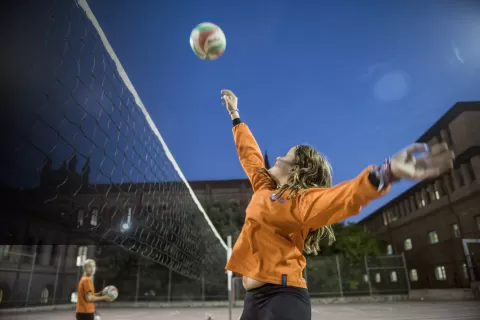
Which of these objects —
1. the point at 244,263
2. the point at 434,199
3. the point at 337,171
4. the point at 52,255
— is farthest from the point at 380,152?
the point at 244,263

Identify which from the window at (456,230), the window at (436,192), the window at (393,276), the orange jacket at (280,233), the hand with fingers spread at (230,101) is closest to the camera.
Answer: the orange jacket at (280,233)

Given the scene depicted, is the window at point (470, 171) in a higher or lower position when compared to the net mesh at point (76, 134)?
higher

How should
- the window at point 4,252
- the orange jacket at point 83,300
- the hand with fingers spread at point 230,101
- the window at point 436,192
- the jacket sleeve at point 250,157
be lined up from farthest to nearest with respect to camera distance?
1. the window at point 436,192
2. the window at point 4,252
3. the orange jacket at point 83,300
4. the hand with fingers spread at point 230,101
5. the jacket sleeve at point 250,157

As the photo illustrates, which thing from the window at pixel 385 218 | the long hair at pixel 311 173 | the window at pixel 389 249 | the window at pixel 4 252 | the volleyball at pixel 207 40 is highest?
the window at pixel 385 218

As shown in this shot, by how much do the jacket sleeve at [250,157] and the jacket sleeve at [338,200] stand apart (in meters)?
0.79

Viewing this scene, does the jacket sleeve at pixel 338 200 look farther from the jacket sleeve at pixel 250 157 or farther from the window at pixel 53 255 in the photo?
the window at pixel 53 255

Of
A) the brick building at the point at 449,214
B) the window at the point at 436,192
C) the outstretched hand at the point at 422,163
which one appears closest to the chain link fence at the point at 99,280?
the brick building at the point at 449,214

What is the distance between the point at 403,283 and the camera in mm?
18484

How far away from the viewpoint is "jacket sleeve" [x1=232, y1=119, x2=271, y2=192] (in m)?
2.47

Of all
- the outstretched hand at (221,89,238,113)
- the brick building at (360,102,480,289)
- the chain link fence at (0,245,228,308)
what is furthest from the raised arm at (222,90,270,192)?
the brick building at (360,102,480,289)

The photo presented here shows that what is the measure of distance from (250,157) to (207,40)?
6.79 ft

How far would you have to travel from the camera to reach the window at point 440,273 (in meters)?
21.0

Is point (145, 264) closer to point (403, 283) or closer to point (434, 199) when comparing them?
point (403, 283)

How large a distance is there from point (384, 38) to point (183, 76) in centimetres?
4434
